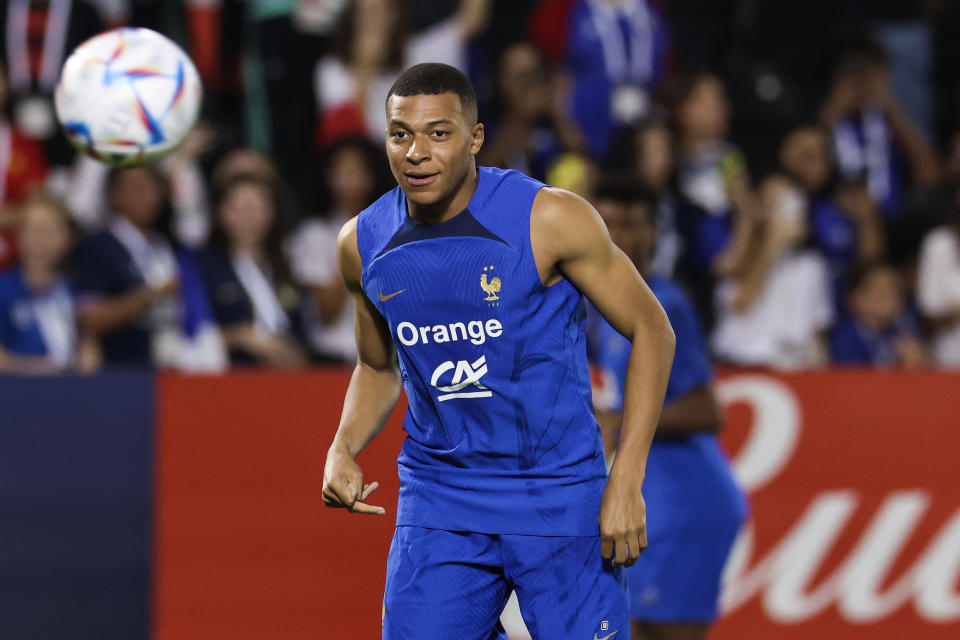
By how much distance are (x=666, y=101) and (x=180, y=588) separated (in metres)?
4.41

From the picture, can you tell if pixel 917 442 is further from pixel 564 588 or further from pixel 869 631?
pixel 564 588

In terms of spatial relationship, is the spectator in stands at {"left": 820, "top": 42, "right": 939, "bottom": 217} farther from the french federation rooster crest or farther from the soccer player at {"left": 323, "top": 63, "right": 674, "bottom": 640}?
the french federation rooster crest

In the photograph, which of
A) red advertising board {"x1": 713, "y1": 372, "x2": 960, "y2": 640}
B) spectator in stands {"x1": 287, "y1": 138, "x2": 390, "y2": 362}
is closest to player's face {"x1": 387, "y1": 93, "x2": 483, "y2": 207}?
red advertising board {"x1": 713, "y1": 372, "x2": 960, "y2": 640}

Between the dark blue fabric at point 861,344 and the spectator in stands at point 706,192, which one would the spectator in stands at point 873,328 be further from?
the spectator in stands at point 706,192

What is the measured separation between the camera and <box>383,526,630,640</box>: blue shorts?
3602 millimetres

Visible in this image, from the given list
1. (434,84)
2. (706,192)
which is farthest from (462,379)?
(706,192)

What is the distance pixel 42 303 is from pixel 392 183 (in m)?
1.96

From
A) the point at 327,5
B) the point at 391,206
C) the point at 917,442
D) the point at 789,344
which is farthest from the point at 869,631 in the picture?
the point at 327,5

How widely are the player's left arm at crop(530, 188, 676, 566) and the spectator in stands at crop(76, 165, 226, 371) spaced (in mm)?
3407

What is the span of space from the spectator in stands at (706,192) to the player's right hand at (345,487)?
4.30 metres

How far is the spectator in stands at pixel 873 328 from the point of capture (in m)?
7.84

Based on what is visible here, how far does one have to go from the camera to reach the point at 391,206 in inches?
147

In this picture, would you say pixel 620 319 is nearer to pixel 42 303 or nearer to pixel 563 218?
pixel 563 218

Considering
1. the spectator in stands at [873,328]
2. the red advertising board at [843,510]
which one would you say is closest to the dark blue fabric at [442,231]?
the red advertising board at [843,510]
